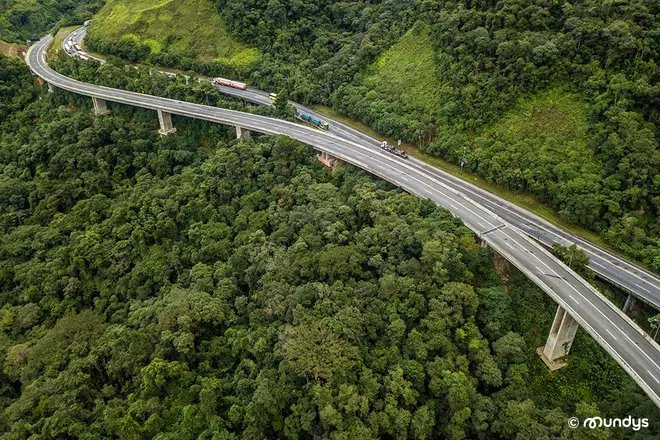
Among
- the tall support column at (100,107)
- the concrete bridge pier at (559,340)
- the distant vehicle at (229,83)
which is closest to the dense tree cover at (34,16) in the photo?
the tall support column at (100,107)

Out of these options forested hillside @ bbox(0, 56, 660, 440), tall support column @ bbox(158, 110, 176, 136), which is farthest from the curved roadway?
tall support column @ bbox(158, 110, 176, 136)

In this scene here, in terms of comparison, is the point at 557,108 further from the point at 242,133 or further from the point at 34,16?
the point at 34,16

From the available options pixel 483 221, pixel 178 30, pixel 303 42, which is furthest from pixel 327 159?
pixel 178 30

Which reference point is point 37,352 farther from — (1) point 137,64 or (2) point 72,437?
(1) point 137,64

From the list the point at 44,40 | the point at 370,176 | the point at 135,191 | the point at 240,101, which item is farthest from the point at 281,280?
the point at 44,40

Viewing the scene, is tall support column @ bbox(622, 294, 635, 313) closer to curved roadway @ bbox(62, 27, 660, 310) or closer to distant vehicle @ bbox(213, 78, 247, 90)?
curved roadway @ bbox(62, 27, 660, 310)

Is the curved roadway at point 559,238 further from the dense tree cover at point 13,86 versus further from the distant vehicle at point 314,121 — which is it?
the dense tree cover at point 13,86
